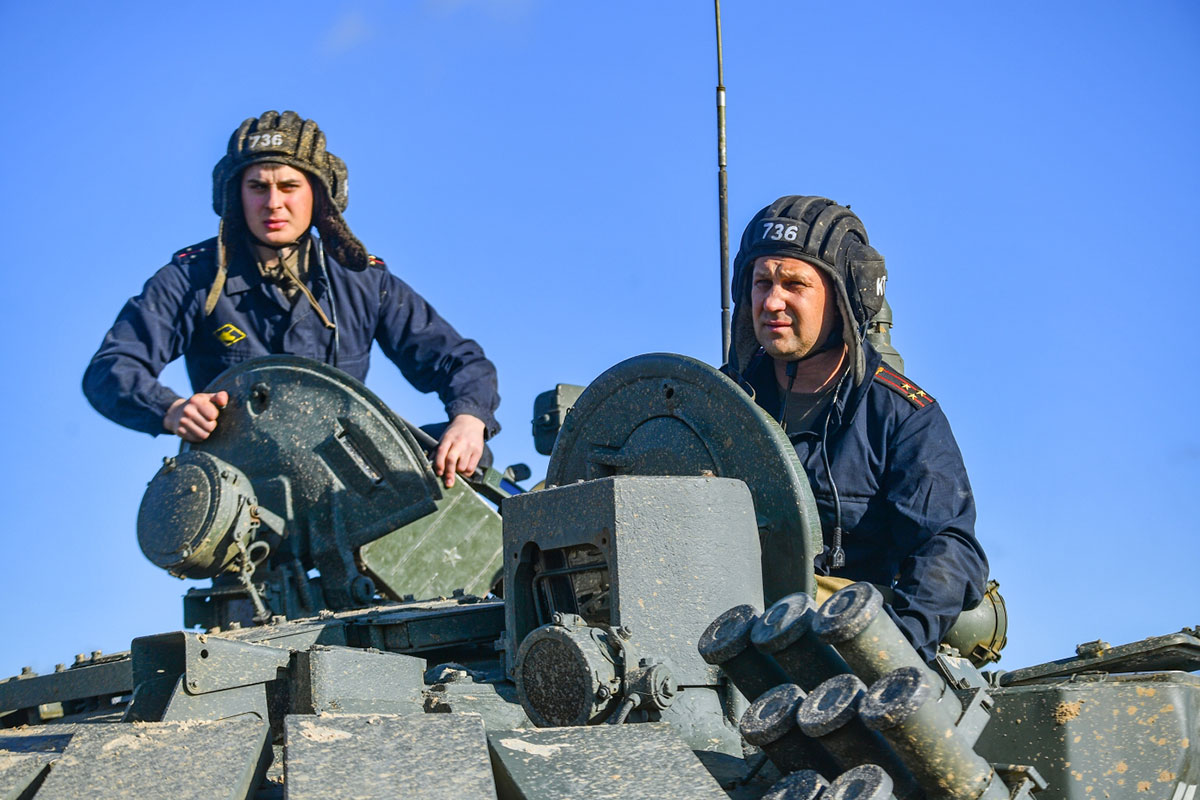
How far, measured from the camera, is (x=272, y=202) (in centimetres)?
895

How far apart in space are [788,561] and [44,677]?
3.20m

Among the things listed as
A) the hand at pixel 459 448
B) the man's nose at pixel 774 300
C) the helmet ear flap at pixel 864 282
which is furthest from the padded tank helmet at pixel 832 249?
the hand at pixel 459 448

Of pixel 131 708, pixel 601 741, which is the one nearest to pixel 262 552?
pixel 131 708

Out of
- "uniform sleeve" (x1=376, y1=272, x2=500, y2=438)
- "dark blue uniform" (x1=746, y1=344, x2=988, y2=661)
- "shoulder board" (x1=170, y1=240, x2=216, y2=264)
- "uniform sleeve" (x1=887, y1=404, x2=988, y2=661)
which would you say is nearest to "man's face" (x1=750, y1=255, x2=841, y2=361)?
"dark blue uniform" (x1=746, y1=344, x2=988, y2=661)

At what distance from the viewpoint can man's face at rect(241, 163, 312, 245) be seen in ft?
29.4

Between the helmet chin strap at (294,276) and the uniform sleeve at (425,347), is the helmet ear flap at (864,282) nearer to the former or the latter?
the uniform sleeve at (425,347)

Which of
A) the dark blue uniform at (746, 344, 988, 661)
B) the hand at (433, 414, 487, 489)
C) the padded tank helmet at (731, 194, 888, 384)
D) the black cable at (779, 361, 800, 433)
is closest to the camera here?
the dark blue uniform at (746, 344, 988, 661)

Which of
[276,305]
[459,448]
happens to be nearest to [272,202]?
[276,305]

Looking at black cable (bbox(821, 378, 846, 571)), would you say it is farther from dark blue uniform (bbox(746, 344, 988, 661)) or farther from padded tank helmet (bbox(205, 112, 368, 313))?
padded tank helmet (bbox(205, 112, 368, 313))

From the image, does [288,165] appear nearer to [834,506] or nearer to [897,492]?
[834,506]

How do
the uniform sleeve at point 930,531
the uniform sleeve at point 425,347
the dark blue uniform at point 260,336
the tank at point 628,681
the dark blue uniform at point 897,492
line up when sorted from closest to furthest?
1. the tank at point 628,681
2. the uniform sleeve at point 930,531
3. the dark blue uniform at point 897,492
4. the dark blue uniform at point 260,336
5. the uniform sleeve at point 425,347

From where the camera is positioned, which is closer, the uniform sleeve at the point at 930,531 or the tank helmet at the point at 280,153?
the uniform sleeve at the point at 930,531

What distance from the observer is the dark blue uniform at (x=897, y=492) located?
550cm

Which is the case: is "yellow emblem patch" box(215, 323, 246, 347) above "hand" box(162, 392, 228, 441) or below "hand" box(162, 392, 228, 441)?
above
